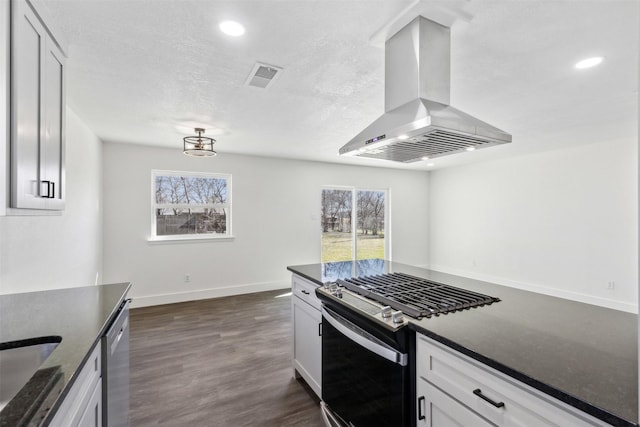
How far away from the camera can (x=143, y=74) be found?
2.27 meters

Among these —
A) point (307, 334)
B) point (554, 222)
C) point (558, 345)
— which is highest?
point (554, 222)

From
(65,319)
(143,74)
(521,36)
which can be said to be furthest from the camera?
(143,74)

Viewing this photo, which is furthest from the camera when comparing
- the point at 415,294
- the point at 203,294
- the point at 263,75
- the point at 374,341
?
the point at 203,294

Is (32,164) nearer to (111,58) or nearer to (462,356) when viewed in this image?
(111,58)

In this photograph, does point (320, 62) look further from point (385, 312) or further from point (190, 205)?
point (190, 205)

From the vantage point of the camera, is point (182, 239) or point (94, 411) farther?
point (182, 239)

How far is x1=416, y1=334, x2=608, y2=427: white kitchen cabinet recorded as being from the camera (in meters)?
0.89

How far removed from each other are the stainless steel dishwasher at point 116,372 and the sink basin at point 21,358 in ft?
0.68

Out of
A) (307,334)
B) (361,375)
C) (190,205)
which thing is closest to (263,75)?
(307,334)

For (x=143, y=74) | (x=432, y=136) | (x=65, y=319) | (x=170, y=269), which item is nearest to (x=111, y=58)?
(x=143, y=74)

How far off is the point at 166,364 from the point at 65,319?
167cm

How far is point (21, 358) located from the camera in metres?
1.25

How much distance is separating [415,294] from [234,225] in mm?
4080

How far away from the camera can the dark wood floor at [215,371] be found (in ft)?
7.09
